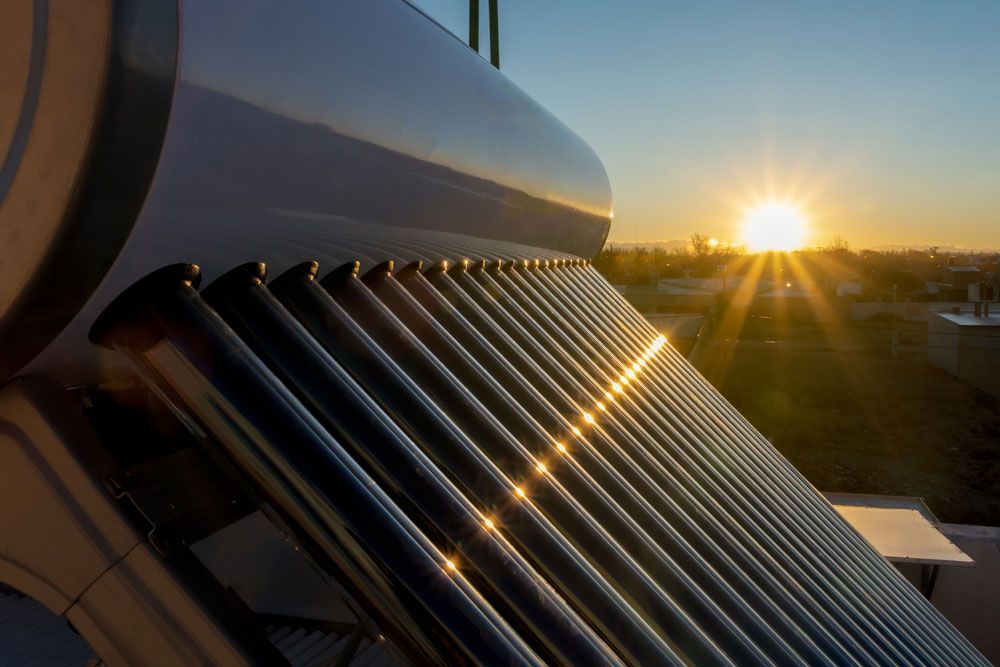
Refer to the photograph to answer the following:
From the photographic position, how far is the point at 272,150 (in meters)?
1.35

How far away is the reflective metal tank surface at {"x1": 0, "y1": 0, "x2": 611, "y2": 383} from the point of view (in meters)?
1.03

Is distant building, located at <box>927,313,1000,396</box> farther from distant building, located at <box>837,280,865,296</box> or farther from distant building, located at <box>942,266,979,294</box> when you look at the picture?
distant building, located at <box>942,266,979,294</box>

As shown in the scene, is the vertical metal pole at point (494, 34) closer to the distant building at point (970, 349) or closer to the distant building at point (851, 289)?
the distant building at point (970, 349)

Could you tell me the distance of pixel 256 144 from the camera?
1.30 m

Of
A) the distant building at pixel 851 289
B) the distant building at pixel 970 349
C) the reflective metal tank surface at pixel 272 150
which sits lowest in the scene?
the distant building at pixel 851 289

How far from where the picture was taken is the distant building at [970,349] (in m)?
28.6

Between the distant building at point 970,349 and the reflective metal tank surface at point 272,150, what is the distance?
1197 inches

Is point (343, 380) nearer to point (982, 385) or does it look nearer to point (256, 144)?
point (256, 144)

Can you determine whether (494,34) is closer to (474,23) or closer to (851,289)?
(474,23)

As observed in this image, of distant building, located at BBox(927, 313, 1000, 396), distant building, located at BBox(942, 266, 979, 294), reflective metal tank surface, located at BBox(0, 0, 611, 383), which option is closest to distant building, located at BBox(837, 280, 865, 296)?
distant building, located at BBox(942, 266, 979, 294)

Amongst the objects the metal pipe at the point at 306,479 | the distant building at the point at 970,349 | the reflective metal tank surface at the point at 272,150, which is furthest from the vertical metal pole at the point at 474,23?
the distant building at the point at 970,349

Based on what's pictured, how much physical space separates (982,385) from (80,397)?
32.2m

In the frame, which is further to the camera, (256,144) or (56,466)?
(256,144)

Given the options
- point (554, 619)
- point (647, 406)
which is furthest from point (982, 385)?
point (554, 619)
